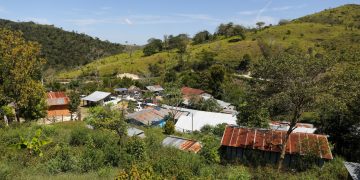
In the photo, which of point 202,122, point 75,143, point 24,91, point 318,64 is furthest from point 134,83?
point 318,64

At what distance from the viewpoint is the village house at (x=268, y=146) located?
1759cm

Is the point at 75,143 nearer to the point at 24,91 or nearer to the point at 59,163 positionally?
the point at 59,163

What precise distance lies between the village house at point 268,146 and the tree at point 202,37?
3598 inches

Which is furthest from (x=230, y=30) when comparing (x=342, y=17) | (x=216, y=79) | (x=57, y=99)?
(x=57, y=99)

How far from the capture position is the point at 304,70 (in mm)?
14938

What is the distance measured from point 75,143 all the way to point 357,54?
16.0 meters

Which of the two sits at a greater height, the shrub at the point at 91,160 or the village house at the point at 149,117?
the shrub at the point at 91,160

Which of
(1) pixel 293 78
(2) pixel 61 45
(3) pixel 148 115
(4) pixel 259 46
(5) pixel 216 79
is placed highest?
(4) pixel 259 46

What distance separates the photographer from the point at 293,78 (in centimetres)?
1503

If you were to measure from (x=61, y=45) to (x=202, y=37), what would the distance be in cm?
4897

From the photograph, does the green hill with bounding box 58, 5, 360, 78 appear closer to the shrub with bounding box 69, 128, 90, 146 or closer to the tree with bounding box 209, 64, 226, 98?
the tree with bounding box 209, 64, 226, 98

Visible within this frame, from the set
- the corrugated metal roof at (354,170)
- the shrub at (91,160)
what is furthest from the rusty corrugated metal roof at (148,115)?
the corrugated metal roof at (354,170)

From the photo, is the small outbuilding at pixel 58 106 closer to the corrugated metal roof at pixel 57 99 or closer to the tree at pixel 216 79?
the corrugated metal roof at pixel 57 99

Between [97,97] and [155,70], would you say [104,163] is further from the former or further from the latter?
[155,70]
